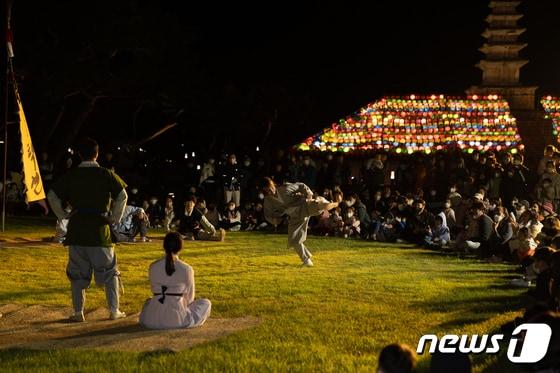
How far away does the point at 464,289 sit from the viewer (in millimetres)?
12617

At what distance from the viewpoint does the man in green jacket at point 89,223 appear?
380 inches

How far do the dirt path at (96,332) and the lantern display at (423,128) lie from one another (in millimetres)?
19642

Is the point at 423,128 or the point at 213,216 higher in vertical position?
the point at 423,128

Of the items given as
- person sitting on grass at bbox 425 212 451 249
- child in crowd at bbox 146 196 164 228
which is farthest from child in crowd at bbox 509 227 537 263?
child in crowd at bbox 146 196 164 228

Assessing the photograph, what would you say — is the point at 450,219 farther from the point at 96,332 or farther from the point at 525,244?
the point at 96,332

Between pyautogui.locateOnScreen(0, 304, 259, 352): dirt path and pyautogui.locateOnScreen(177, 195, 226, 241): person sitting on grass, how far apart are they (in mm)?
10678

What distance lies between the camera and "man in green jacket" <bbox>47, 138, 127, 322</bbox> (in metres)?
9.64

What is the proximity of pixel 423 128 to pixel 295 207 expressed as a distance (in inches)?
615

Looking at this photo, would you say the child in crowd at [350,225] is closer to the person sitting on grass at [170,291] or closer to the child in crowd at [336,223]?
the child in crowd at [336,223]

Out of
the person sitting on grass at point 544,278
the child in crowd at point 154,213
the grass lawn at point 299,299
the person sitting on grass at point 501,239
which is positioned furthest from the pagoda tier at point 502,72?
the person sitting on grass at point 544,278

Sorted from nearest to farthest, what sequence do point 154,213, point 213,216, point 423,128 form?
1. point 213,216
2. point 154,213
3. point 423,128

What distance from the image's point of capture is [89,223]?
31.6 feet

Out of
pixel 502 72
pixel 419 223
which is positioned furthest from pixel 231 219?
pixel 502 72

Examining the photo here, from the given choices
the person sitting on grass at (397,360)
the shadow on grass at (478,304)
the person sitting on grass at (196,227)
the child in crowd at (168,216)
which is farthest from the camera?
the child in crowd at (168,216)
